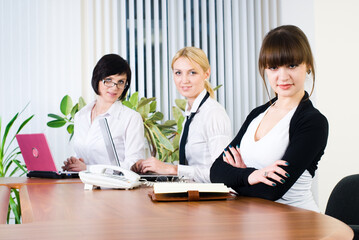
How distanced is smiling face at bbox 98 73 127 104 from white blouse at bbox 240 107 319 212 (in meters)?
1.60

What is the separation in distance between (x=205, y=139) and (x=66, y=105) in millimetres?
2456

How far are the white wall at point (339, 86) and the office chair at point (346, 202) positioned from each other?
2.51 m

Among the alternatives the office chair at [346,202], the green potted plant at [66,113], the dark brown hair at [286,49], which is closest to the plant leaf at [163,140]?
the green potted plant at [66,113]

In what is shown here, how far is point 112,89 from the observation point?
3.29m

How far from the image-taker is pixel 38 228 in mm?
1075

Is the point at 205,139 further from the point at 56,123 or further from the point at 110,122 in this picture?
the point at 56,123

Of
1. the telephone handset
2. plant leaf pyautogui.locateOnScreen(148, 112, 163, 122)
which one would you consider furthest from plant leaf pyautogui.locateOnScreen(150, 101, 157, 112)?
the telephone handset

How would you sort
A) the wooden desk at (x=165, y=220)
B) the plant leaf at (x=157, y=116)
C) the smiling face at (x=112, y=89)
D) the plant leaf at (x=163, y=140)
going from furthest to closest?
1. the plant leaf at (x=157, y=116)
2. the plant leaf at (x=163, y=140)
3. the smiling face at (x=112, y=89)
4. the wooden desk at (x=165, y=220)

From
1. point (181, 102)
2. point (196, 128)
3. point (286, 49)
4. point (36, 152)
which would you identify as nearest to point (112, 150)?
point (196, 128)

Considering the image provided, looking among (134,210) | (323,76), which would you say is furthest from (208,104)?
(323,76)

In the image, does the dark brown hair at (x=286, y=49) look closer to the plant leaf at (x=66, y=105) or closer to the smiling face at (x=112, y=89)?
the smiling face at (x=112, y=89)

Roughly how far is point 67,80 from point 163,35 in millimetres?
1239

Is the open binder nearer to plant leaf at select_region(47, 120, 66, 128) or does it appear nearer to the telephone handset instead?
the telephone handset

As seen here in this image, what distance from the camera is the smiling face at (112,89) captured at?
3.29m
